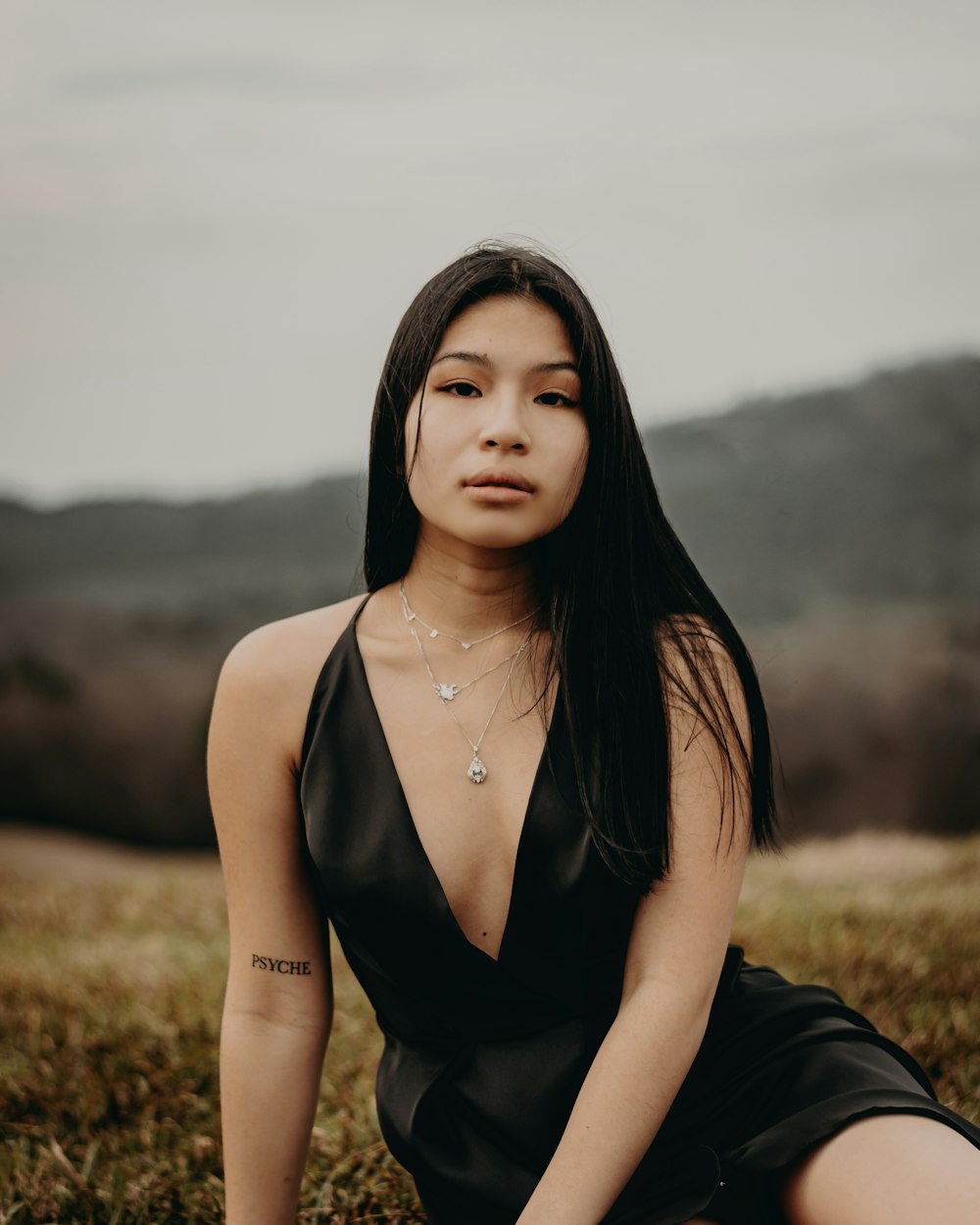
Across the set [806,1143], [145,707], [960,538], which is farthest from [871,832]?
[806,1143]

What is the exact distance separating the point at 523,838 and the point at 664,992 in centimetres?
26

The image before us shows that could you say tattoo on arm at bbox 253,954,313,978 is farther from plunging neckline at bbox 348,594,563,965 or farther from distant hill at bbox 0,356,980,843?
distant hill at bbox 0,356,980,843

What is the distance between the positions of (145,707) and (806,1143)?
3925mm

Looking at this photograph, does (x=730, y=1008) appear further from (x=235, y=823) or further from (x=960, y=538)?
(x=960, y=538)

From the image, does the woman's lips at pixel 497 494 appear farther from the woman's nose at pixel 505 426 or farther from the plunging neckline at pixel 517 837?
the plunging neckline at pixel 517 837

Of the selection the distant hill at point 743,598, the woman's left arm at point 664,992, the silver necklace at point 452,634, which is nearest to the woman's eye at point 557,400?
the silver necklace at point 452,634

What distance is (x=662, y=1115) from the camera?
63.4 inches

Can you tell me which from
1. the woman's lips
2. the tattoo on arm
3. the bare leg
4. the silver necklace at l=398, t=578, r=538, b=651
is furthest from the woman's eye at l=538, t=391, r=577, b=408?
the bare leg

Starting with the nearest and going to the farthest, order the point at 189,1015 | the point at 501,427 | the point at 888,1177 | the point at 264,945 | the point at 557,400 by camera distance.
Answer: the point at 888,1177 → the point at 501,427 → the point at 557,400 → the point at 264,945 → the point at 189,1015

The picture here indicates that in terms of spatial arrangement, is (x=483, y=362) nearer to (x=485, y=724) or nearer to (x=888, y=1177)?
(x=485, y=724)

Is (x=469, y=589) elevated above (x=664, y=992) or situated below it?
above

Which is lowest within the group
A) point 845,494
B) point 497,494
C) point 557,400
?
point 845,494

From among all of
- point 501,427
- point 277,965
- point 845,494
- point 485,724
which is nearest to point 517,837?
point 485,724

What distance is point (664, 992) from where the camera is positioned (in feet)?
5.30
